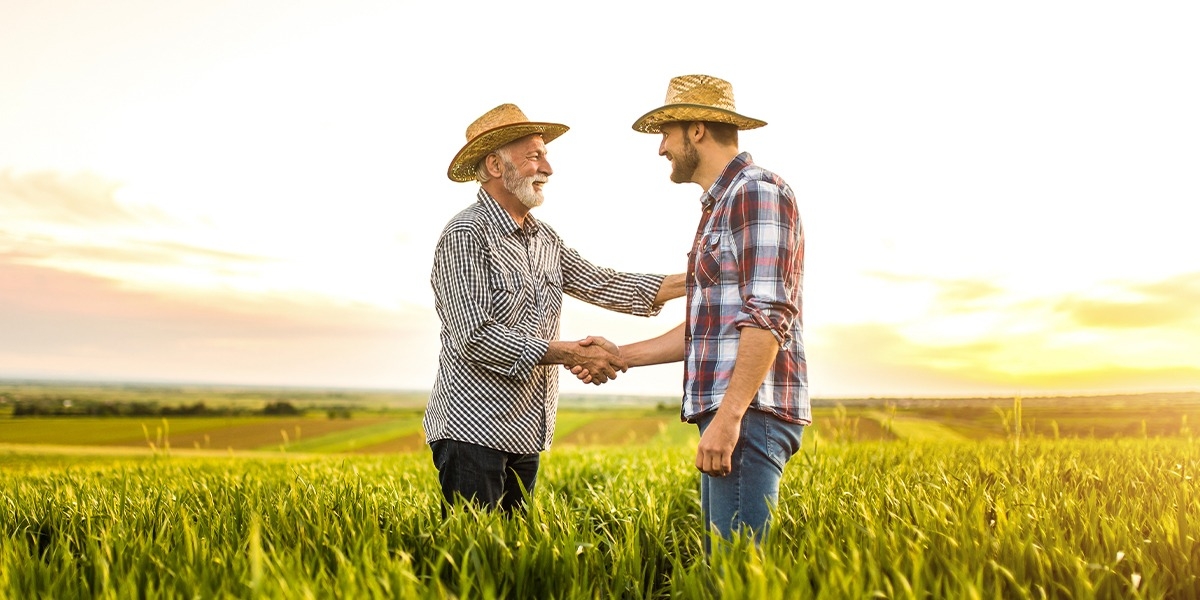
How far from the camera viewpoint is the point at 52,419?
72.2 ft

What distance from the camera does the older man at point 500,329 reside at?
4.84 metres

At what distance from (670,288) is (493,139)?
1.58 m

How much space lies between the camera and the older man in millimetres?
4840

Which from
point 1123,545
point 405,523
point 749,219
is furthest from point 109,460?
point 1123,545

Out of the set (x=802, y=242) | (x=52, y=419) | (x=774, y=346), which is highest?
(x=802, y=242)

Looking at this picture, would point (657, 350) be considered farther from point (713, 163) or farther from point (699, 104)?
point (699, 104)

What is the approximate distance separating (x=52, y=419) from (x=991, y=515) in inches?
957

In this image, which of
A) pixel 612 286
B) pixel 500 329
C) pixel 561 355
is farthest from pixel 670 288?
pixel 500 329

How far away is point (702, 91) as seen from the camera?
13.7 ft

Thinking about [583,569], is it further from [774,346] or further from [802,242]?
[802,242]

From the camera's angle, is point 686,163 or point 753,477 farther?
point 686,163

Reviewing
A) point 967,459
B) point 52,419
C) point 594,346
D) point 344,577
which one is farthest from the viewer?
point 52,419

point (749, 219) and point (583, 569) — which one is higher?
point (749, 219)

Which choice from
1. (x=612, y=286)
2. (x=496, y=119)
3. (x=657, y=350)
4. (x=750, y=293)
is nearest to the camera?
(x=750, y=293)
